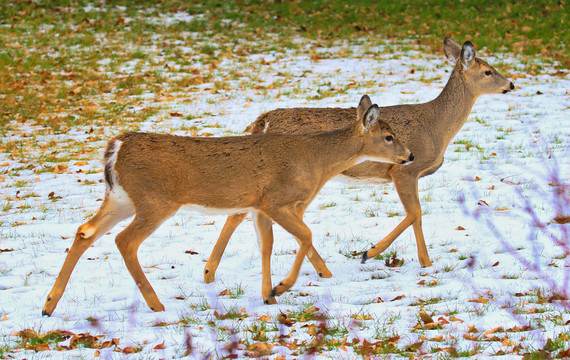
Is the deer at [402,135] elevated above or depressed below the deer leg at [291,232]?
above

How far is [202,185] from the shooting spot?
20.8 feet

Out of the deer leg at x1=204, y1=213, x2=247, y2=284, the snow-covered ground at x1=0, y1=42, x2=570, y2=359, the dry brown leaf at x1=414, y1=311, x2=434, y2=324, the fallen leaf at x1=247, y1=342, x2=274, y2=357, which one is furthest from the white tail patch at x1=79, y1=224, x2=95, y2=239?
the dry brown leaf at x1=414, y1=311, x2=434, y2=324

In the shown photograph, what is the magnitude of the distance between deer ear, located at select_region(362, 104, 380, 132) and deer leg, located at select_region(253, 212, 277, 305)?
132cm

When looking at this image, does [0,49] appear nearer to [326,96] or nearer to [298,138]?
[326,96]

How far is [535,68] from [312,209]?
8.35 m

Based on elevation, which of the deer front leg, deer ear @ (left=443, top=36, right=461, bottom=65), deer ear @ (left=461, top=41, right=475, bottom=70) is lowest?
the deer front leg

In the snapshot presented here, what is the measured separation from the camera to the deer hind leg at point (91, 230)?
616 cm

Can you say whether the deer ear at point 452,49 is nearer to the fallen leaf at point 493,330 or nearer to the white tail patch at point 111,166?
the white tail patch at point 111,166

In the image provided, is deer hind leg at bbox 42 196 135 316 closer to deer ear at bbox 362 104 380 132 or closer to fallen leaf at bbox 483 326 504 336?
deer ear at bbox 362 104 380 132

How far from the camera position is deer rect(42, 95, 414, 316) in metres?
6.16

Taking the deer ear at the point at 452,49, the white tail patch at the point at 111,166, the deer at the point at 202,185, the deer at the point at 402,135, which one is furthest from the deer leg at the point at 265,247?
the deer ear at the point at 452,49

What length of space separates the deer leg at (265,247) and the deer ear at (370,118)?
132cm

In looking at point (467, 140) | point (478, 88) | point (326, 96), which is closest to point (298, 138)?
point (478, 88)

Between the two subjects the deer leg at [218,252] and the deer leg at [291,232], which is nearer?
the deer leg at [291,232]
